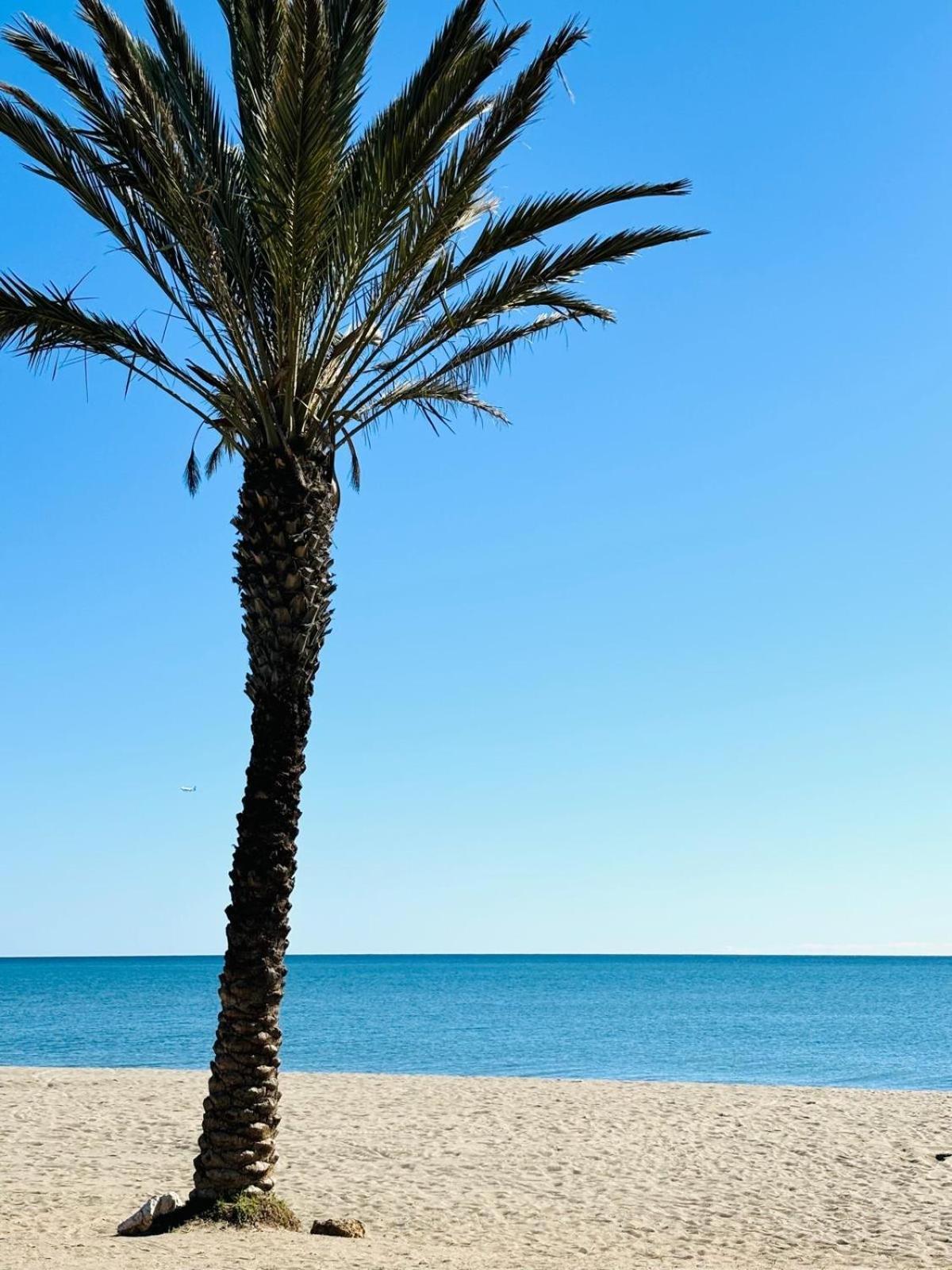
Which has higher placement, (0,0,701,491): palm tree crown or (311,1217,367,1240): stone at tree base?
(0,0,701,491): palm tree crown

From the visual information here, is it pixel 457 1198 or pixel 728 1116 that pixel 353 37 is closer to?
pixel 457 1198

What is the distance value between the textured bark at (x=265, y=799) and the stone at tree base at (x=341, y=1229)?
1.84 ft

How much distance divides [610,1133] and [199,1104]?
6.58 meters

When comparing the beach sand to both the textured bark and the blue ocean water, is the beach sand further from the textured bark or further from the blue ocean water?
the blue ocean water

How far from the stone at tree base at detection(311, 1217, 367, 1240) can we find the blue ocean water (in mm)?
20756

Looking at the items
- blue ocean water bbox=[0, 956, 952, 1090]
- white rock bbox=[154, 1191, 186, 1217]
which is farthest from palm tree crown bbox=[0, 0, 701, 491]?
blue ocean water bbox=[0, 956, 952, 1090]

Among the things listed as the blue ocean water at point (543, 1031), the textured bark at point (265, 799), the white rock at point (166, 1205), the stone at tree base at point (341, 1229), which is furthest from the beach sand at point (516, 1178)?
the blue ocean water at point (543, 1031)

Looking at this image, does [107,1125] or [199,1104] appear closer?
[107,1125]

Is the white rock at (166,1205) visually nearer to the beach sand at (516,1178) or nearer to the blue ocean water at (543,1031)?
the beach sand at (516,1178)

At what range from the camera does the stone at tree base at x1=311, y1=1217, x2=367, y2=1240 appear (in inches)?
329

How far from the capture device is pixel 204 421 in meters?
9.29

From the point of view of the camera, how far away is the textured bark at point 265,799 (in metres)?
8.09

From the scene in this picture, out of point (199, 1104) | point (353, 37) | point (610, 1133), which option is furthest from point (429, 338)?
point (199, 1104)

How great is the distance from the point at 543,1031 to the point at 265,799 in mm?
38160
